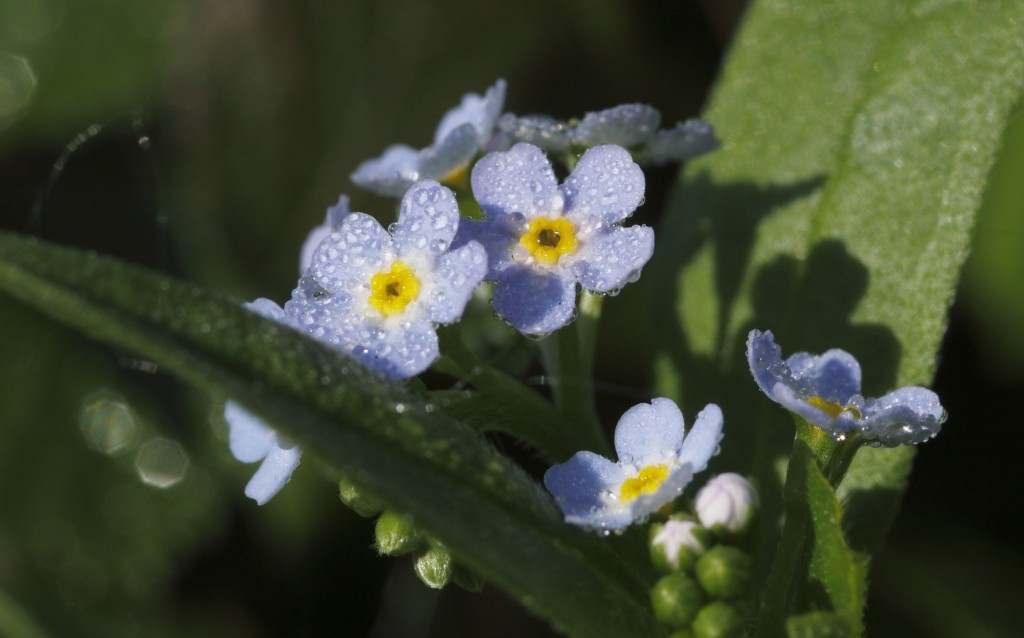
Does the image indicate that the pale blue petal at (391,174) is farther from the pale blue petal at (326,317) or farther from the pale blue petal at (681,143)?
the pale blue petal at (681,143)

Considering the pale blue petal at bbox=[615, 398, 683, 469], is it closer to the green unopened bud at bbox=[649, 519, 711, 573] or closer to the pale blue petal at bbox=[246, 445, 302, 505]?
the green unopened bud at bbox=[649, 519, 711, 573]

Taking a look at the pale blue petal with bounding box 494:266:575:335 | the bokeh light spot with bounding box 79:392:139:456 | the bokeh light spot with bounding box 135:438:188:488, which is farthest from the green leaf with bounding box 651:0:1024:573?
the bokeh light spot with bounding box 79:392:139:456

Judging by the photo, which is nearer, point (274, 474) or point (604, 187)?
point (274, 474)

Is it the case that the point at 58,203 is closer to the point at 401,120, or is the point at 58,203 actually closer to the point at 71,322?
the point at 401,120

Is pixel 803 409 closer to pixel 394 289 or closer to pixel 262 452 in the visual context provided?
pixel 394 289

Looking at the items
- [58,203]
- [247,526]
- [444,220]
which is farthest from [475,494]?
[58,203]

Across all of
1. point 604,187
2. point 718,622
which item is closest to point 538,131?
point 604,187

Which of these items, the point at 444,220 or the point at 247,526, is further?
the point at 247,526
